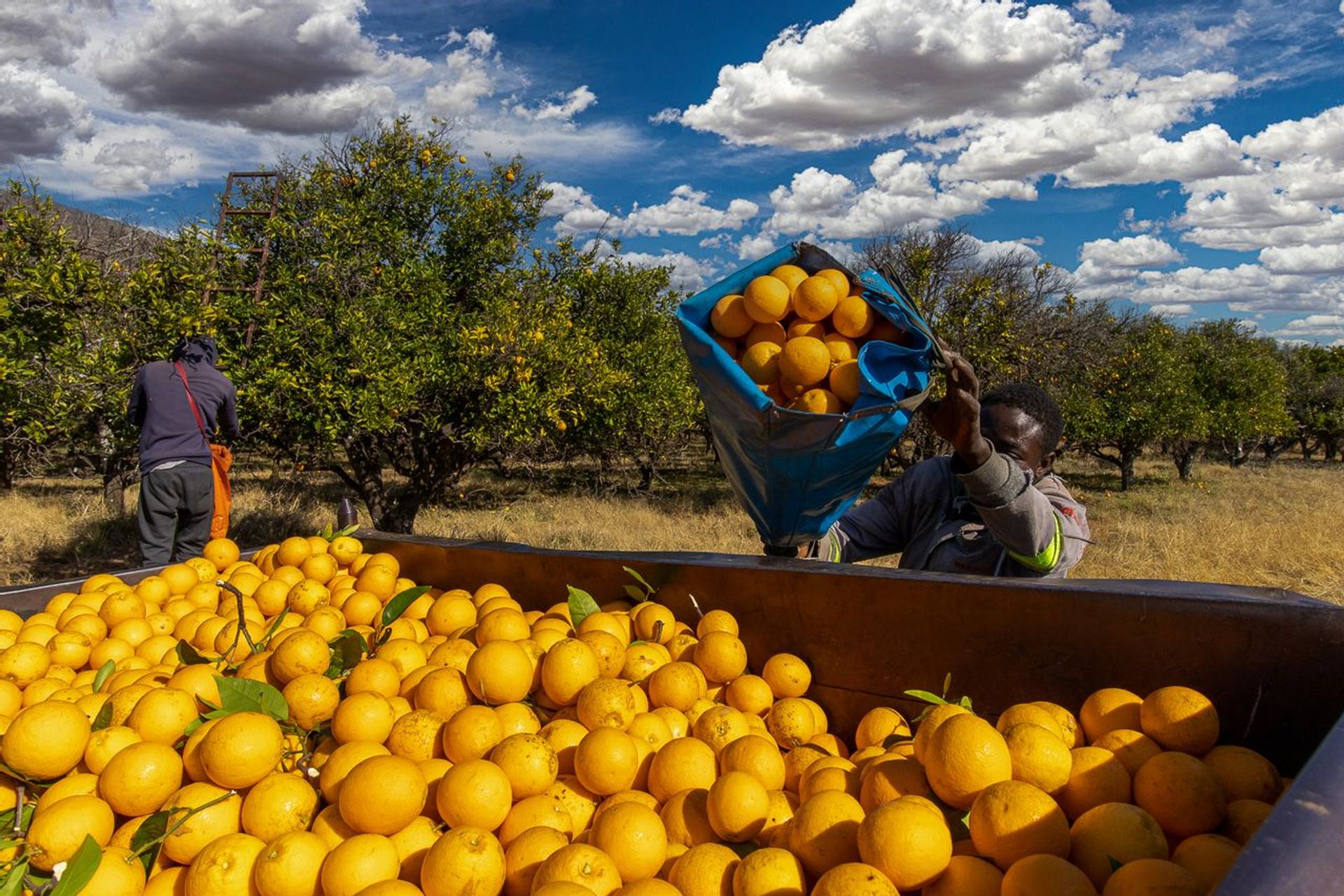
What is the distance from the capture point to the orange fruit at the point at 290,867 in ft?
4.27

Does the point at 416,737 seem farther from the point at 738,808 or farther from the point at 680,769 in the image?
the point at 738,808

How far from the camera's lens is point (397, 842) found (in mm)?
1419

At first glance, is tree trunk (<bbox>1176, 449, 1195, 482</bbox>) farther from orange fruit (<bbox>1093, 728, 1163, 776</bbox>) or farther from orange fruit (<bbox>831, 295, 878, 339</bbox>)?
orange fruit (<bbox>1093, 728, 1163, 776</bbox>)

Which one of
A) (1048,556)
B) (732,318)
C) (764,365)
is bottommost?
(1048,556)

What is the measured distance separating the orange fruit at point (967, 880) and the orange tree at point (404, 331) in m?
7.14

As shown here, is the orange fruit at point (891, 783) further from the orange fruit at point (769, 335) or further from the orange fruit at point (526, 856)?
the orange fruit at point (769, 335)

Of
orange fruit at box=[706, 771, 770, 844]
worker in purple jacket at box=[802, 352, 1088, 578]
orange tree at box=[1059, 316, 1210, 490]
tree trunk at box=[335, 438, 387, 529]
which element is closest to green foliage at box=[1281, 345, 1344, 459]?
orange tree at box=[1059, 316, 1210, 490]

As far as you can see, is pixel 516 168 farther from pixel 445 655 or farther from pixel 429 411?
pixel 445 655

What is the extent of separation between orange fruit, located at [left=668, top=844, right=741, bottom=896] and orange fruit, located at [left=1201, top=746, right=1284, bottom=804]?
861 mm

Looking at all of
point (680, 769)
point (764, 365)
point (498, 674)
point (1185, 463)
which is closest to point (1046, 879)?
point (680, 769)

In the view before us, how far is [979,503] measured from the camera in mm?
2316

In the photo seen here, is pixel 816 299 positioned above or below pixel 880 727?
above

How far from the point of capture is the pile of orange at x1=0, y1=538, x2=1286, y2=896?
4.01 feet

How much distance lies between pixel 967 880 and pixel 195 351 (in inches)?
255
